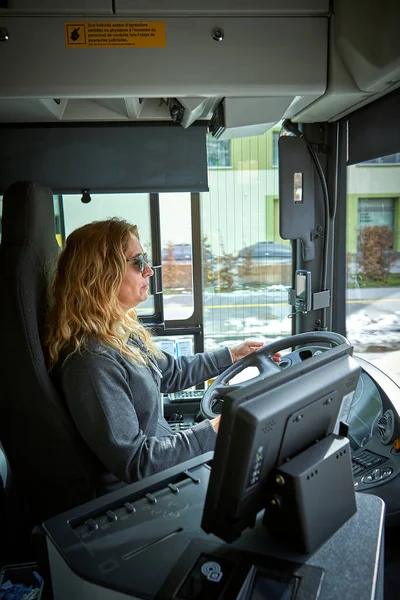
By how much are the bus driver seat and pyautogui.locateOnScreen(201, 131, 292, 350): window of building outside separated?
5.27 ft

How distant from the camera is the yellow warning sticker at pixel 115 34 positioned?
1.65 meters

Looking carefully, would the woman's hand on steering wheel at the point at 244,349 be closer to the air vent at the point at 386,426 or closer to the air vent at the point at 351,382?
the air vent at the point at 386,426

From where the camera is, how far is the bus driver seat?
1595mm

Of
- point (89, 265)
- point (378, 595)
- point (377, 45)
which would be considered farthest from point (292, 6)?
point (378, 595)

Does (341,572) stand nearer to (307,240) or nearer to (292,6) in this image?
(292,6)

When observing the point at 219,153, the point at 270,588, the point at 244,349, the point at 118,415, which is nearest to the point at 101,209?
the point at 219,153

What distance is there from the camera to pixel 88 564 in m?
0.97

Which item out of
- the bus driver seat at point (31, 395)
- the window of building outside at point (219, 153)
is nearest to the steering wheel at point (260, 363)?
the bus driver seat at point (31, 395)

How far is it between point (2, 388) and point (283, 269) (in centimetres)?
202

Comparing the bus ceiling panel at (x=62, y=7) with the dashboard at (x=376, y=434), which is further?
the dashboard at (x=376, y=434)

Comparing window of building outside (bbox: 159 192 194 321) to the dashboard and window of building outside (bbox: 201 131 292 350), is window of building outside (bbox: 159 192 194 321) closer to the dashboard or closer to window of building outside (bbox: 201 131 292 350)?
window of building outside (bbox: 201 131 292 350)

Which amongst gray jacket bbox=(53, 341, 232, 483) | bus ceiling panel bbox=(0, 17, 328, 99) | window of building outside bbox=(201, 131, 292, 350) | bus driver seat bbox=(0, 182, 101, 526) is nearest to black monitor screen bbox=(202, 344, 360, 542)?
gray jacket bbox=(53, 341, 232, 483)

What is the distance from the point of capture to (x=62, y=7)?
163 centimetres

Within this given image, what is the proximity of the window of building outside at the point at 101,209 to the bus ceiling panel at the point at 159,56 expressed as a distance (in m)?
1.15
